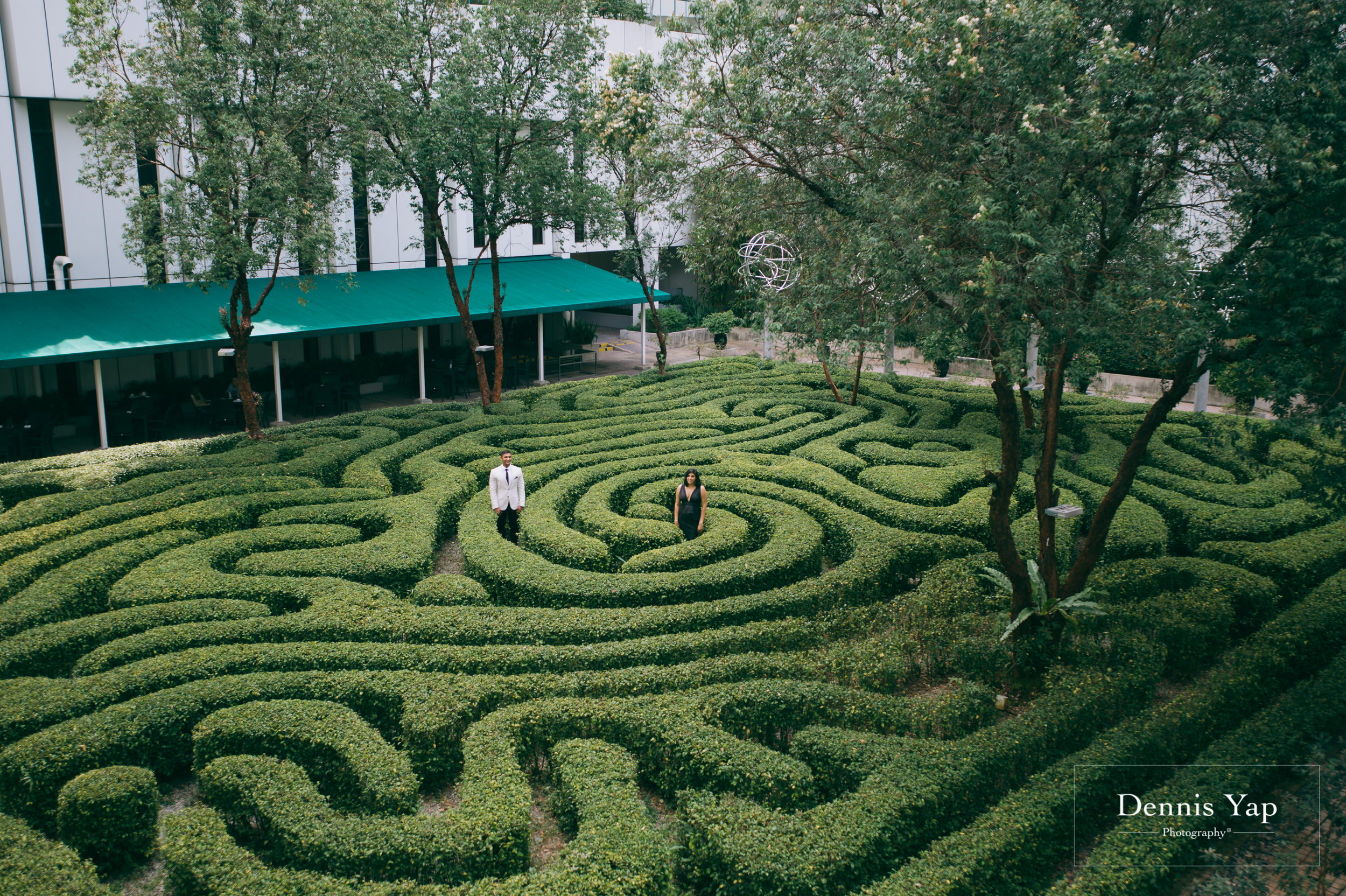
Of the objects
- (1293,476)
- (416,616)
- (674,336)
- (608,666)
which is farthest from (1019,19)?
(674,336)

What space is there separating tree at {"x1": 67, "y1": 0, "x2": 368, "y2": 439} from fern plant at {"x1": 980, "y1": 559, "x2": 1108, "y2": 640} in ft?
41.0

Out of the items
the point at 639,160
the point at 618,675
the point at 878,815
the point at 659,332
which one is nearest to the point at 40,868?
the point at 618,675

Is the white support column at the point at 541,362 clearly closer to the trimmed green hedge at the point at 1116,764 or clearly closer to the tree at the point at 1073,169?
the tree at the point at 1073,169

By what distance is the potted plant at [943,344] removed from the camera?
9805mm

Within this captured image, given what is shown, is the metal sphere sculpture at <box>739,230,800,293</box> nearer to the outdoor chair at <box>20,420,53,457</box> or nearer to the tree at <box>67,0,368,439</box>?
the tree at <box>67,0,368,439</box>

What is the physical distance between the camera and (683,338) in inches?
1357

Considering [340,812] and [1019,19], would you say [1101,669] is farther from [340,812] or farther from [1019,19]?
[340,812]

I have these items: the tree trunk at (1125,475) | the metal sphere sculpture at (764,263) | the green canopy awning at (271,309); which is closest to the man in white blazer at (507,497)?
the green canopy awning at (271,309)

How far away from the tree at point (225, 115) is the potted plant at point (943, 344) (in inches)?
428

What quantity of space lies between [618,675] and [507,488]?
4586 mm

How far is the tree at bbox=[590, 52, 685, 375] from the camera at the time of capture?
41.7 ft

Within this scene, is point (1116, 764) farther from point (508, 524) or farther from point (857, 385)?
point (857, 385)

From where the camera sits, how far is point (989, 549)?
13.0 metres

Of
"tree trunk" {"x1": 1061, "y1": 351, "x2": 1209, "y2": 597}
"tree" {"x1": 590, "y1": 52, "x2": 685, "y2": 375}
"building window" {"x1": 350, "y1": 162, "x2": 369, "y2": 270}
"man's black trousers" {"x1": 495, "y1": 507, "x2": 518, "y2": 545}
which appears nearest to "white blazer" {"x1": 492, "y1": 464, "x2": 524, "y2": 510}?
"man's black trousers" {"x1": 495, "y1": 507, "x2": 518, "y2": 545}
